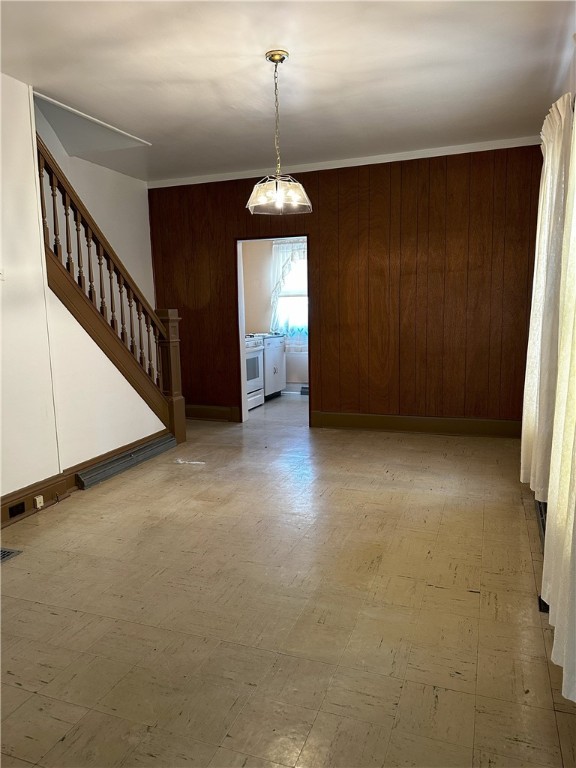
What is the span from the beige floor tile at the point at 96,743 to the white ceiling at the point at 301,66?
300 cm

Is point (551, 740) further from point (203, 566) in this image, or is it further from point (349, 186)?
point (349, 186)

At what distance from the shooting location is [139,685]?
1970 mm

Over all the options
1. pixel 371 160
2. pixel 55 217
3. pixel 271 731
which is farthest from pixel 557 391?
pixel 371 160

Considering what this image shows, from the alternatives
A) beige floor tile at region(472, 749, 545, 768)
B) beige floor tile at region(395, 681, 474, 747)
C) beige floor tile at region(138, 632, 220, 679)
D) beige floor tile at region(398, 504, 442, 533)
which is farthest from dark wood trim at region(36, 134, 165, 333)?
beige floor tile at region(472, 749, 545, 768)

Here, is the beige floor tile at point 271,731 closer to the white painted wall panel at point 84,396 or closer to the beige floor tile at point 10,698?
the beige floor tile at point 10,698

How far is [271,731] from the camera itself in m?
1.74

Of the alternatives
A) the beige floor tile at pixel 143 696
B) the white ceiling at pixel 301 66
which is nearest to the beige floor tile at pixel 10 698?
the beige floor tile at pixel 143 696

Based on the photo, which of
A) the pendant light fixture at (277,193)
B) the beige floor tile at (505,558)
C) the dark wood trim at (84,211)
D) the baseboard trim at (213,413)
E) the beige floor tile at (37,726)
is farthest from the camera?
the baseboard trim at (213,413)

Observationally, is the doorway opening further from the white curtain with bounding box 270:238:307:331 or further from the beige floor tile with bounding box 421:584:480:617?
the beige floor tile with bounding box 421:584:480:617

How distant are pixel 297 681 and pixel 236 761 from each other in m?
0.40

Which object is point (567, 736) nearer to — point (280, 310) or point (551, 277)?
point (551, 277)

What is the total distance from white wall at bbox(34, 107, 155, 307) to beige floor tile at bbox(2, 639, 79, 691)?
4.22m

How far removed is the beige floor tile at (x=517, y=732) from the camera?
164 centimetres

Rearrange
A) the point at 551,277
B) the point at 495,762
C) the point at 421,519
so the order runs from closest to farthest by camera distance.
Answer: the point at 495,762, the point at 551,277, the point at 421,519
